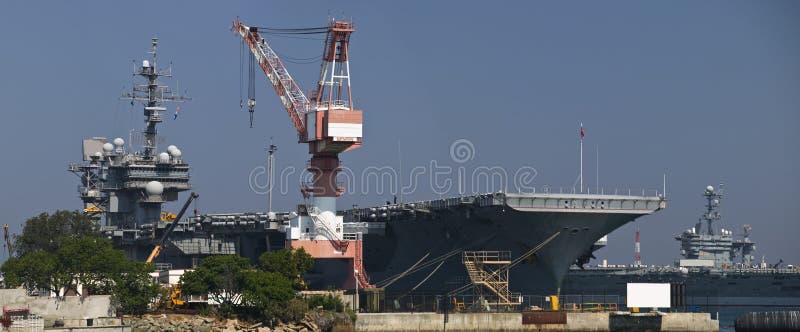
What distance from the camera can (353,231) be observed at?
62969mm

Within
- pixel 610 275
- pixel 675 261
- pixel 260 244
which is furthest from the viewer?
pixel 675 261

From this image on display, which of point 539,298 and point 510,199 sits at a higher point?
point 510,199

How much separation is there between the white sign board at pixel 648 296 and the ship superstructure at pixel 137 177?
123 feet

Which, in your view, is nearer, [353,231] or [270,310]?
[270,310]

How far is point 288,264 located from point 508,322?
406 inches

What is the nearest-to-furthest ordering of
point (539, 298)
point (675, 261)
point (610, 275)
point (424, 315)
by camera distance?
point (424, 315), point (539, 298), point (610, 275), point (675, 261)

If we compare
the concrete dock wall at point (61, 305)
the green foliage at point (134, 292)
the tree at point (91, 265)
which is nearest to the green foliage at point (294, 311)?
the green foliage at point (134, 292)

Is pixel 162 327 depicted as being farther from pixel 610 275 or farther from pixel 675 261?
pixel 675 261

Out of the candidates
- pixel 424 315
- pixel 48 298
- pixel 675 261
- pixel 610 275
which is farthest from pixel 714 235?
pixel 48 298

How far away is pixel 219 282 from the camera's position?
5084 centimetres

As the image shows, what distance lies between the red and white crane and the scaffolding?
23.7ft

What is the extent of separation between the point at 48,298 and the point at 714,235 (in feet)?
331

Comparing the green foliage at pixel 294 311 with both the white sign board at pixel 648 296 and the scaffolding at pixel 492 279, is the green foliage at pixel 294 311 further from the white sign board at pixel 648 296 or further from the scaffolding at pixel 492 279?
the white sign board at pixel 648 296

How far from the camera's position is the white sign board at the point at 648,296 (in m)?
52.6
